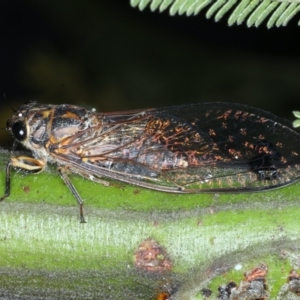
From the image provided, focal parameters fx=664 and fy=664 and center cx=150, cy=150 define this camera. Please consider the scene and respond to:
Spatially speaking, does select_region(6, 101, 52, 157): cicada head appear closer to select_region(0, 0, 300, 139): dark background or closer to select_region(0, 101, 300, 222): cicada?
select_region(0, 101, 300, 222): cicada

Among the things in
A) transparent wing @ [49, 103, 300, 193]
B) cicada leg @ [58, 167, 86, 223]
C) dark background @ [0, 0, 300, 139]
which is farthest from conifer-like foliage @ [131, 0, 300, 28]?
dark background @ [0, 0, 300, 139]

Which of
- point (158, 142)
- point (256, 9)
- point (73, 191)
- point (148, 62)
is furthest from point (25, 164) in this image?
point (148, 62)

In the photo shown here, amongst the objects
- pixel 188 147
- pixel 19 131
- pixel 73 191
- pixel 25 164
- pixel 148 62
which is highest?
pixel 148 62

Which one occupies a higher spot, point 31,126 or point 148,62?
point 148,62

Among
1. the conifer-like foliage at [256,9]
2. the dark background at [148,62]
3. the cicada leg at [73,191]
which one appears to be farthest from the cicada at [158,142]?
the dark background at [148,62]

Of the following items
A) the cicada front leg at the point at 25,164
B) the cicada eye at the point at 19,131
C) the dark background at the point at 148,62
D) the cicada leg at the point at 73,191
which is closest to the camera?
the cicada leg at the point at 73,191

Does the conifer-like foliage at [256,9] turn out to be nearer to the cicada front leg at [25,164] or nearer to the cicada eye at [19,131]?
the cicada front leg at [25,164]

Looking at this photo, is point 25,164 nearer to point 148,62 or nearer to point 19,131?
point 19,131
